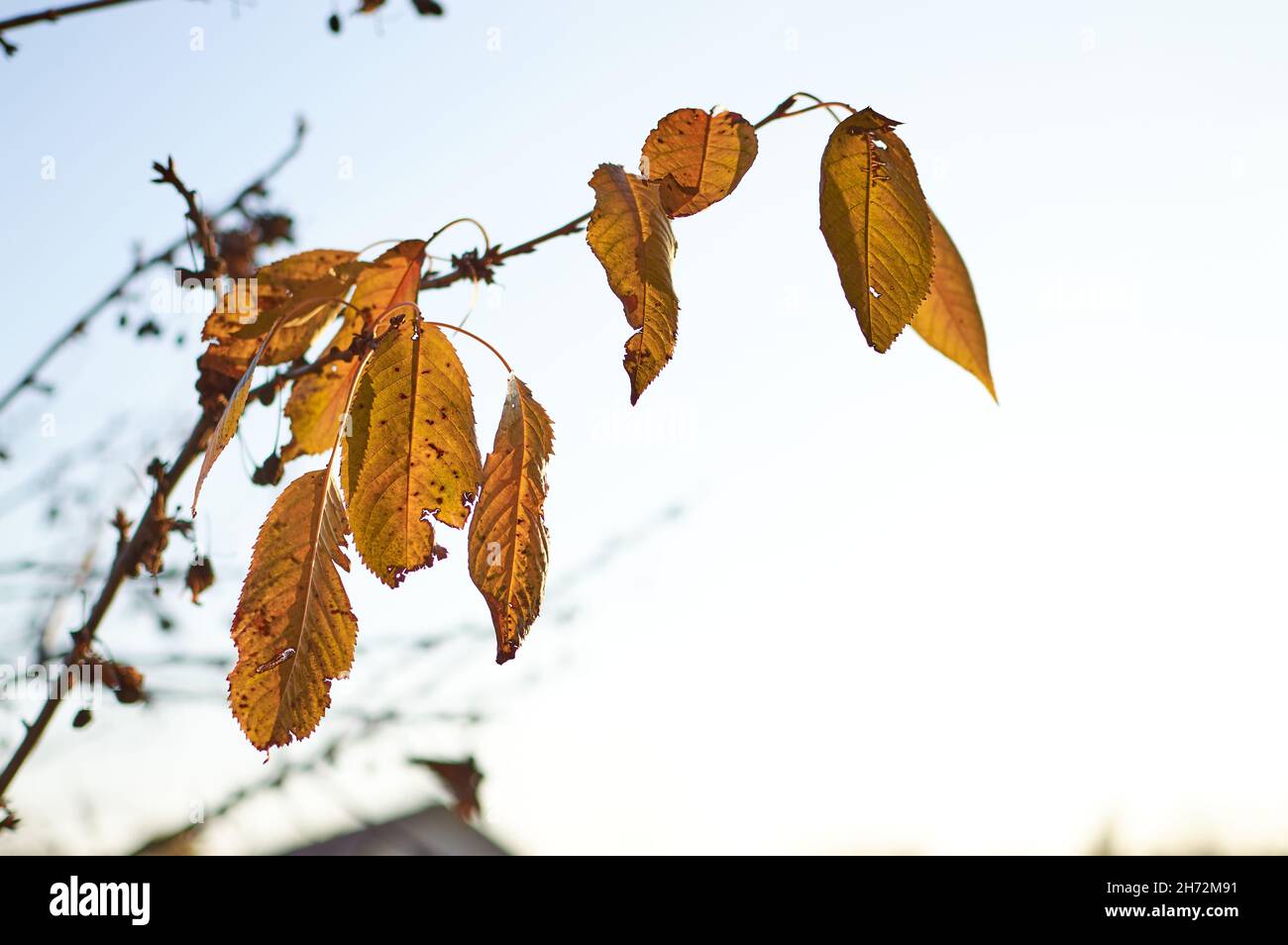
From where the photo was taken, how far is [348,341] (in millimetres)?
875

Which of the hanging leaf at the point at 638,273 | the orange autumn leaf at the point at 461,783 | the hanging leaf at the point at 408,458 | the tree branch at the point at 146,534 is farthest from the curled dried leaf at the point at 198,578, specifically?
the hanging leaf at the point at 638,273

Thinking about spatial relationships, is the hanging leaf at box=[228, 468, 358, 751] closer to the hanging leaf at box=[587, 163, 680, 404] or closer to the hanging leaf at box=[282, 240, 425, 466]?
the hanging leaf at box=[282, 240, 425, 466]

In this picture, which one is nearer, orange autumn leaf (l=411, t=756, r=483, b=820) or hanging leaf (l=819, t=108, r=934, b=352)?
hanging leaf (l=819, t=108, r=934, b=352)

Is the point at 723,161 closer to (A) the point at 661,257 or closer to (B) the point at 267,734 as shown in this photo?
(A) the point at 661,257

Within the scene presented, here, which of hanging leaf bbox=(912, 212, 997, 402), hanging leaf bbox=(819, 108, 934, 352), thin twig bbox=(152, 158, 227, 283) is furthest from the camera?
thin twig bbox=(152, 158, 227, 283)

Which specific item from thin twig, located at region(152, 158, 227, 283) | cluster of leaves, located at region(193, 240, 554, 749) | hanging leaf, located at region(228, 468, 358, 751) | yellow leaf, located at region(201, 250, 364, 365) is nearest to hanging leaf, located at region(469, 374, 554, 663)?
cluster of leaves, located at region(193, 240, 554, 749)

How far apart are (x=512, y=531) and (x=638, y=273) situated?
7.6 inches

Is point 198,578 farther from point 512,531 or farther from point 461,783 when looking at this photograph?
point 512,531

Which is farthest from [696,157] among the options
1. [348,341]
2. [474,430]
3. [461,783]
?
[461,783]

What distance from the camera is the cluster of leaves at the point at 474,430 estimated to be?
61 cm

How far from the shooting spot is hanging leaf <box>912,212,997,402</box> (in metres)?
0.77

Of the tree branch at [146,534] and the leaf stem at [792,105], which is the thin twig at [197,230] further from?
the leaf stem at [792,105]
